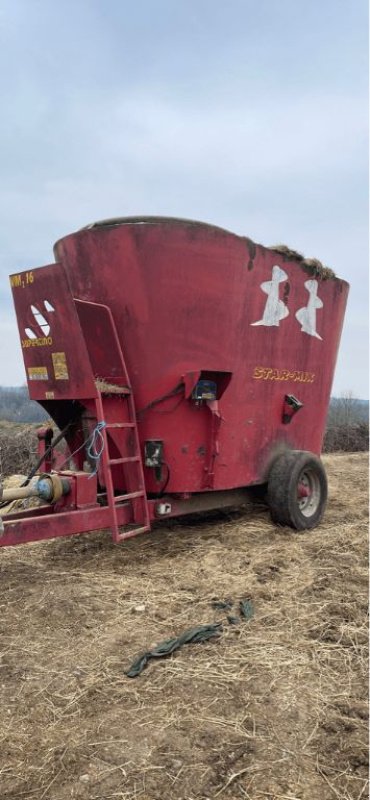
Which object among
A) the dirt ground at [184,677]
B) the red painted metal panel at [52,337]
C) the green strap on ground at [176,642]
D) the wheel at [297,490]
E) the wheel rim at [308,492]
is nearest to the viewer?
the dirt ground at [184,677]

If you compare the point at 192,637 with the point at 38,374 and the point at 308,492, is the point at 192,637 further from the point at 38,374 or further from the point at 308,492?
the point at 308,492

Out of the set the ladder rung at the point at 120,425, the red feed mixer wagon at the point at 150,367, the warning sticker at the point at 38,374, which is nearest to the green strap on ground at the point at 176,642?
the red feed mixer wagon at the point at 150,367

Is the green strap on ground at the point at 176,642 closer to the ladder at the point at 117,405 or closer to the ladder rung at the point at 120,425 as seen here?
the ladder at the point at 117,405

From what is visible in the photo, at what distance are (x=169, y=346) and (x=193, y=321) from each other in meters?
0.31

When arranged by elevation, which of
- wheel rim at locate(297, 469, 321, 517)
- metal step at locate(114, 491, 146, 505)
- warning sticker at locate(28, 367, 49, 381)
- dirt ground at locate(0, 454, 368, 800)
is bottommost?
dirt ground at locate(0, 454, 368, 800)

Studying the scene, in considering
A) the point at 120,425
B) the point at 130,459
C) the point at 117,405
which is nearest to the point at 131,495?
the point at 130,459

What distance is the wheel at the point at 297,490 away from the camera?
5.63m

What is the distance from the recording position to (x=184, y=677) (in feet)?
9.43

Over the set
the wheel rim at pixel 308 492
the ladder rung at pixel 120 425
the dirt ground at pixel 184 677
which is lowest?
the dirt ground at pixel 184 677

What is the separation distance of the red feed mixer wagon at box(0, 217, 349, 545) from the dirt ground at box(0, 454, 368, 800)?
57 cm

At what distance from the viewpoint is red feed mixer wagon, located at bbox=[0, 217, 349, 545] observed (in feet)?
14.9

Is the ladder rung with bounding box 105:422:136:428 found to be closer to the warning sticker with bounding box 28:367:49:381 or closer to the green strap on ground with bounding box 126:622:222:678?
the warning sticker with bounding box 28:367:49:381

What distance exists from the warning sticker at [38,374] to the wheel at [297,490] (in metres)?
2.42

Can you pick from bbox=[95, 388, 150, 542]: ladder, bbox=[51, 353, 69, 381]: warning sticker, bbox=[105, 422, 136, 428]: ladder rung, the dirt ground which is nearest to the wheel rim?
the dirt ground
